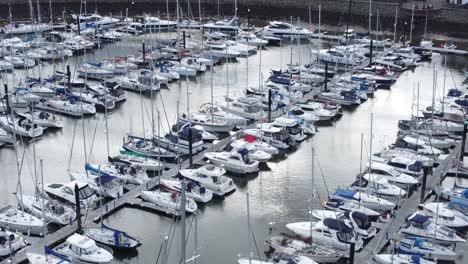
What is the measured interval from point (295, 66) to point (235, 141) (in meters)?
19.1

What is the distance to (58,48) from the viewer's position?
57406 millimetres

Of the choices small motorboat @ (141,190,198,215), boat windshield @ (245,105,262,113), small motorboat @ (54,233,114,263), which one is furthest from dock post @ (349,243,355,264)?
boat windshield @ (245,105,262,113)

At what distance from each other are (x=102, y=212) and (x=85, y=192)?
3.89ft

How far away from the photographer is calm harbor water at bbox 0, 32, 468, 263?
95.0ft

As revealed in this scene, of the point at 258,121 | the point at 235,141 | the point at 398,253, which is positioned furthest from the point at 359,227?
the point at 258,121

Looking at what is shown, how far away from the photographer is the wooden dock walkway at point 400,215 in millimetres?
26609

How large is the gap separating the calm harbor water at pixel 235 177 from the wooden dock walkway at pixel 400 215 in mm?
3892

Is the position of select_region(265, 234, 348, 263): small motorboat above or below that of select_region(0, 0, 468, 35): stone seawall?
below

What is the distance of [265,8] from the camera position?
79.1 meters

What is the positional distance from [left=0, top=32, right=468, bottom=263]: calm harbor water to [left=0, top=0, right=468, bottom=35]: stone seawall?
1827 centimetres

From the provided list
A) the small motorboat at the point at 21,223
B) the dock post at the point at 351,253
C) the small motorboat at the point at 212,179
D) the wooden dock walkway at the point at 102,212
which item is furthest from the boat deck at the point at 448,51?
the small motorboat at the point at 21,223

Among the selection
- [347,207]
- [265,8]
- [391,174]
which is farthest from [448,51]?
[347,207]

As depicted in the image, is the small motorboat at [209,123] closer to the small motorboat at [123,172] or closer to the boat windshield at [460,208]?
the small motorboat at [123,172]

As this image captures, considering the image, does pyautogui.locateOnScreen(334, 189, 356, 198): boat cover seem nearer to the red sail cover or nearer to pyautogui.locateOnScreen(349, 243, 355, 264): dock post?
pyautogui.locateOnScreen(349, 243, 355, 264): dock post
